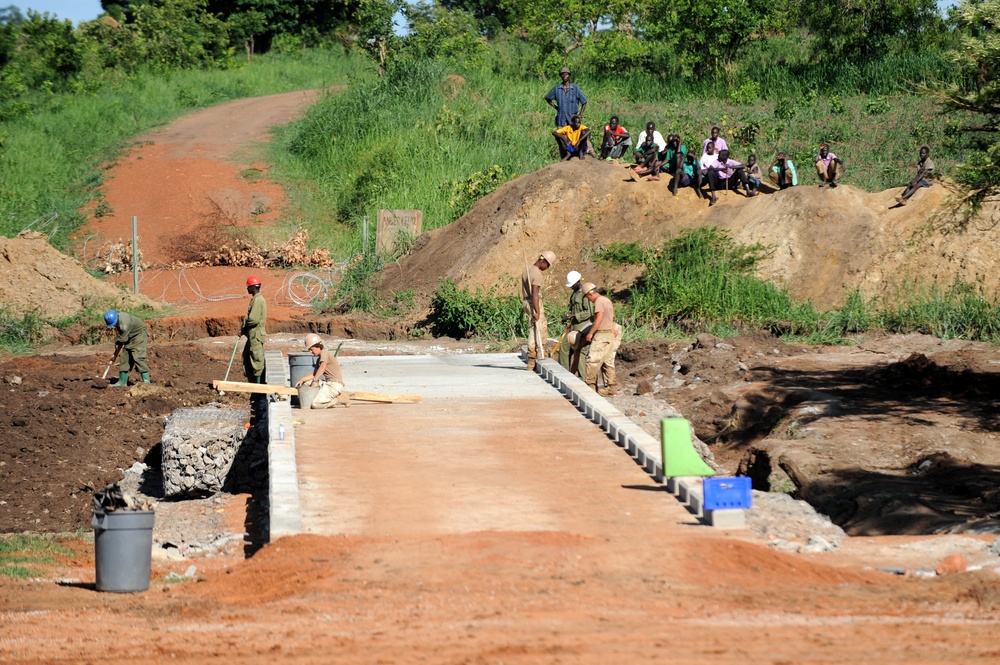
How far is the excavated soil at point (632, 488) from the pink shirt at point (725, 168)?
756 millimetres

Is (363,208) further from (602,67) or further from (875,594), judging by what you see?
(875,594)

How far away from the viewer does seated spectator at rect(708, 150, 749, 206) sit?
Answer: 82.6ft

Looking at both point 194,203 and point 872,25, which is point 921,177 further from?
point 194,203

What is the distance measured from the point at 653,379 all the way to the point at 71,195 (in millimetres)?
19046

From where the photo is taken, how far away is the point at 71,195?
32812 millimetres

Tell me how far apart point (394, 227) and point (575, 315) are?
35.7 ft

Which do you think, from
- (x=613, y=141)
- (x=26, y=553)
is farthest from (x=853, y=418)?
(x=613, y=141)

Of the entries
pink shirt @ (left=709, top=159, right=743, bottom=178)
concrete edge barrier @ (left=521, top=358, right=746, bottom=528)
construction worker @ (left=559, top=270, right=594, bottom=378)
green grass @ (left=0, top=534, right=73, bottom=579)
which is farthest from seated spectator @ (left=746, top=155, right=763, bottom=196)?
green grass @ (left=0, top=534, right=73, bottom=579)

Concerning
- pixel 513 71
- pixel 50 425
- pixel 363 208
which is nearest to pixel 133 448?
pixel 50 425

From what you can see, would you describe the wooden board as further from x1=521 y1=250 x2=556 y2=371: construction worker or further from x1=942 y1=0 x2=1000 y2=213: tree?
x1=942 y1=0 x2=1000 y2=213: tree

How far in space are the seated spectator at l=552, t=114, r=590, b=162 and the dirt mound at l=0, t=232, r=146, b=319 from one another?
30.6 feet

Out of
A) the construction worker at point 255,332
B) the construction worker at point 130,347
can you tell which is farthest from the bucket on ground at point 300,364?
the construction worker at point 130,347

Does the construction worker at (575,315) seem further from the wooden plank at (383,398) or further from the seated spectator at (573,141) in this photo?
the seated spectator at (573,141)

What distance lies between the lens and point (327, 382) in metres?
14.5
